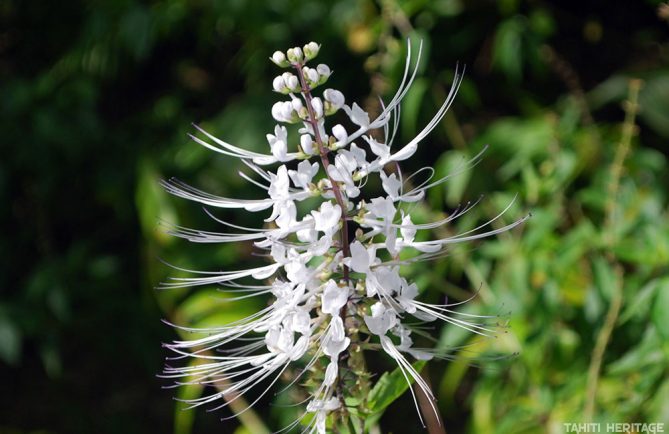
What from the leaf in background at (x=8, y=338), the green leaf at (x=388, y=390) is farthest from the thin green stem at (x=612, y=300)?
the leaf in background at (x=8, y=338)

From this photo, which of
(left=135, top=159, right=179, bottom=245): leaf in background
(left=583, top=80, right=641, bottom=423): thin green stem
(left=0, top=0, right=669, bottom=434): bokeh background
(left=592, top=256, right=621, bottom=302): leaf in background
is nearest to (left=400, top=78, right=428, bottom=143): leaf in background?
(left=0, top=0, right=669, bottom=434): bokeh background

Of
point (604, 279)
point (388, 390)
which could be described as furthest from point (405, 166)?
point (388, 390)

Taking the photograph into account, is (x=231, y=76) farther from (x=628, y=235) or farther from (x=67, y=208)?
(x=628, y=235)

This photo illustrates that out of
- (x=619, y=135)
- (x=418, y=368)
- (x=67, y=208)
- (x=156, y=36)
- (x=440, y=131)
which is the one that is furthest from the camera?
(x=67, y=208)

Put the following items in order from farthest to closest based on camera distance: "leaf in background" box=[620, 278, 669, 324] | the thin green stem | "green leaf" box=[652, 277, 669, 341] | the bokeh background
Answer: the bokeh background
the thin green stem
"leaf in background" box=[620, 278, 669, 324]
"green leaf" box=[652, 277, 669, 341]

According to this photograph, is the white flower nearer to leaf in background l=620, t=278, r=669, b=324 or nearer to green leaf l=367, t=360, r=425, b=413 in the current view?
green leaf l=367, t=360, r=425, b=413

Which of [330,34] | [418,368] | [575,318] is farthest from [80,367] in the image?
[418,368]

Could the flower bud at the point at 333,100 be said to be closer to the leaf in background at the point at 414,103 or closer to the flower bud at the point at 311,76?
the flower bud at the point at 311,76
